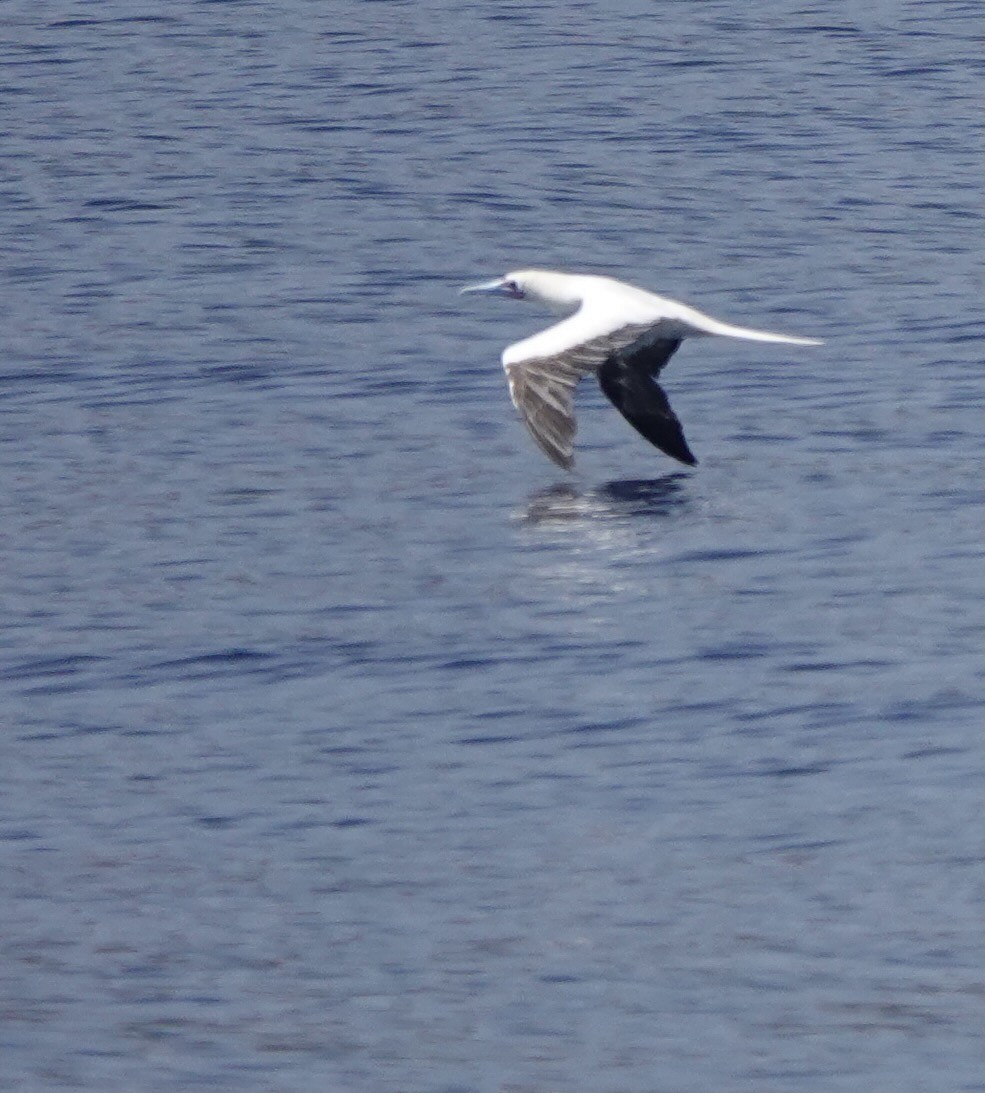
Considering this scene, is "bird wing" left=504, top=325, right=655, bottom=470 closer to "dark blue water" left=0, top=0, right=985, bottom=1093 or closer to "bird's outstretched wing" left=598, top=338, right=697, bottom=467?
"dark blue water" left=0, top=0, right=985, bottom=1093

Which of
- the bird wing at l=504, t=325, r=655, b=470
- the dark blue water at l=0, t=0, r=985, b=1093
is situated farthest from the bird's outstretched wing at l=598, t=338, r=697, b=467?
the bird wing at l=504, t=325, r=655, b=470

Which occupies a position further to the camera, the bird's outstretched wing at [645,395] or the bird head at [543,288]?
the bird head at [543,288]

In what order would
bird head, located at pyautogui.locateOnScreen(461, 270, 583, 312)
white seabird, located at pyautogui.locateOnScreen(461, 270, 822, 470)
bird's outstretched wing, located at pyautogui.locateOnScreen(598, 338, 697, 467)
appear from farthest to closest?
bird head, located at pyautogui.locateOnScreen(461, 270, 583, 312)
bird's outstretched wing, located at pyautogui.locateOnScreen(598, 338, 697, 467)
white seabird, located at pyautogui.locateOnScreen(461, 270, 822, 470)

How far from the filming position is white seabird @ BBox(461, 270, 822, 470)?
549 inches

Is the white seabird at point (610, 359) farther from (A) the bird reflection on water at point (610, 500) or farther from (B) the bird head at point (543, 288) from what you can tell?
(A) the bird reflection on water at point (610, 500)

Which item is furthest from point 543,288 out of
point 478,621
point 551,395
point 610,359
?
point 478,621

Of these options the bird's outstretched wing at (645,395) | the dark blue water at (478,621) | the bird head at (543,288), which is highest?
the bird head at (543,288)

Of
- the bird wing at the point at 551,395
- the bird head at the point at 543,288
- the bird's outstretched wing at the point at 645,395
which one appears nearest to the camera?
the bird wing at the point at 551,395

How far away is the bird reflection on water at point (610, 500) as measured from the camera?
13984mm

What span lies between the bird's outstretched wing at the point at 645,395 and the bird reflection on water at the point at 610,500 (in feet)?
0.67

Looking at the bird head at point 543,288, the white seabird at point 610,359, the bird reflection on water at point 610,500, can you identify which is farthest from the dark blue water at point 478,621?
the bird head at point 543,288

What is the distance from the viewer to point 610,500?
1424 centimetres

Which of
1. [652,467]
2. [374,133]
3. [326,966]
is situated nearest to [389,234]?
[374,133]

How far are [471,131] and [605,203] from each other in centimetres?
267
